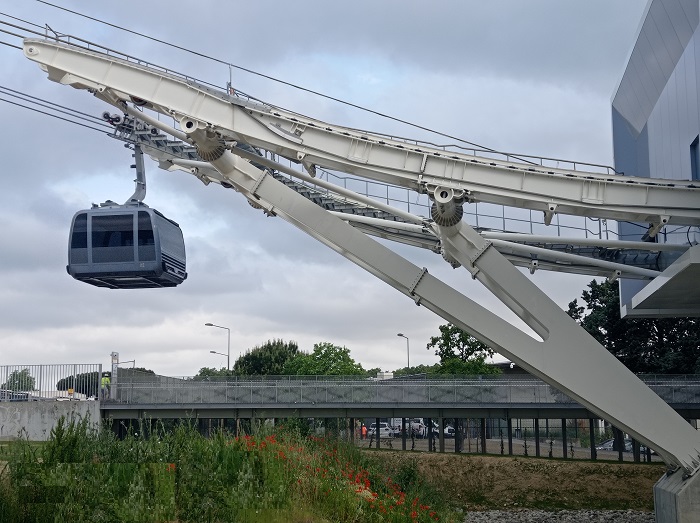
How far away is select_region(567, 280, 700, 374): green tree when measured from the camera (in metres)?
63.0

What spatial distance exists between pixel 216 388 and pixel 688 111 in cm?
2812

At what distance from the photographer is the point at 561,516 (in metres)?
39.0

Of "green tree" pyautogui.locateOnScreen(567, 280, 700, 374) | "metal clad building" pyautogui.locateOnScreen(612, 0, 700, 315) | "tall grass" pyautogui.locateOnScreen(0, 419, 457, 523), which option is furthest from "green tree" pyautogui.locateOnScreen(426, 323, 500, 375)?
"tall grass" pyautogui.locateOnScreen(0, 419, 457, 523)

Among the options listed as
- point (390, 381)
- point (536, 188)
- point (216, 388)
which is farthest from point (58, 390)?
point (536, 188)

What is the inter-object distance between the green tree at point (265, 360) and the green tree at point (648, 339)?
40.2 metres

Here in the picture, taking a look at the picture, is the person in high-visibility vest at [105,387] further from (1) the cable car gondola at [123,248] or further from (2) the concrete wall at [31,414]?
(1) the cable car gondola at [123,248]

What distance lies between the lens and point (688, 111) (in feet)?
111

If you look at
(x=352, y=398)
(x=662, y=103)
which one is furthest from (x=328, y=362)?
(x=662, y=103)

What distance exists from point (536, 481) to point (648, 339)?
84.4ft

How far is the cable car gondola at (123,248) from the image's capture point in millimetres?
37812

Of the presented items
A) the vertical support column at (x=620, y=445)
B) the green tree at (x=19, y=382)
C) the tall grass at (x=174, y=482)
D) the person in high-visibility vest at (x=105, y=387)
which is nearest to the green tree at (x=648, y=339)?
the vertical support column at (x=620, y=445)

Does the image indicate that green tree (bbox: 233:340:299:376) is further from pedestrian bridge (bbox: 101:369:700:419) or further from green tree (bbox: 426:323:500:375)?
pedestrian bridge (bbox: 101:369:700:419)

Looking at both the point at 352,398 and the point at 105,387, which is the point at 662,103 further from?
the point at 105,387

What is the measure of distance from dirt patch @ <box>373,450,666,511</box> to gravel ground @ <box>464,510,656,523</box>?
127cm
